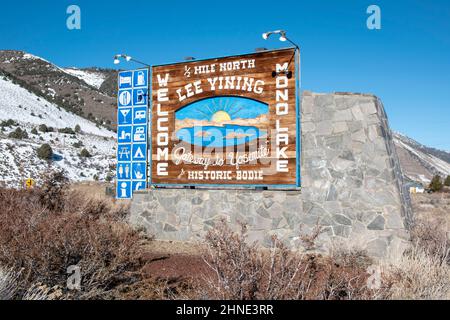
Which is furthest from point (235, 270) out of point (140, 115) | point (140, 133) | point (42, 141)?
point (42, 141)

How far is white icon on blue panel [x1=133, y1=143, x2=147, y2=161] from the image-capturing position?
1418 centimetres

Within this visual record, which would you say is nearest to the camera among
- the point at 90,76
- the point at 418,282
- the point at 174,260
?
the point at 418,282

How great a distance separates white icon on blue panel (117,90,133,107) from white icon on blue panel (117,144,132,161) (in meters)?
1.32

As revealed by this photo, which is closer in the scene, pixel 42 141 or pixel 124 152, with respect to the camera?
pixel 124 152

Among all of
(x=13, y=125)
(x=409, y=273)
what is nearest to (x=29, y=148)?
(x=13, y=125)

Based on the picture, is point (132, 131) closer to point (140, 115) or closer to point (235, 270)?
point (140, 115)

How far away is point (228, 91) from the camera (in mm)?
12578

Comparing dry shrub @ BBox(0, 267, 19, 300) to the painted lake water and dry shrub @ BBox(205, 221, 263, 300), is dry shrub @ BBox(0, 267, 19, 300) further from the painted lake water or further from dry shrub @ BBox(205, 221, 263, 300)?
the painted lake water

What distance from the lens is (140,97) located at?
14.3 m

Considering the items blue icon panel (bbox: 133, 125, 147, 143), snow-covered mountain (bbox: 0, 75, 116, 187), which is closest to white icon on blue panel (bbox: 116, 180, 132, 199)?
blue icon panel (bbox: 133, 125, 147, 143)

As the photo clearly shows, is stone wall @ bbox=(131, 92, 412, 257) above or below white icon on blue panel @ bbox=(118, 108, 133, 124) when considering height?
below

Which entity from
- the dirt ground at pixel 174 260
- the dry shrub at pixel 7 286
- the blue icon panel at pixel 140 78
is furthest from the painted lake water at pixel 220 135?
the dry shrub at pixel 7 286

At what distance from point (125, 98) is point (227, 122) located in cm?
407
